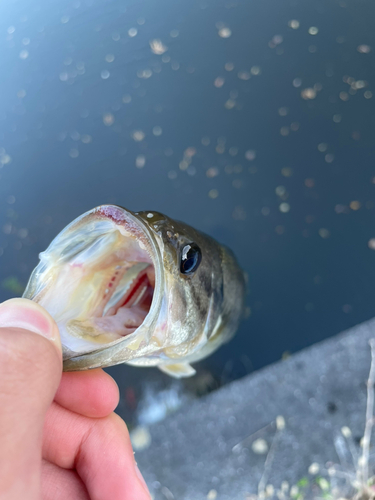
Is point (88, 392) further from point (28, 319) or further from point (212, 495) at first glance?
point (212, 495)

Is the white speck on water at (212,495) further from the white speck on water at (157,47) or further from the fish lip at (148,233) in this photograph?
the white speck on water at (157,47)

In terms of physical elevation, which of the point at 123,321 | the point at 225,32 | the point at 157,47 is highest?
the point at 157,47

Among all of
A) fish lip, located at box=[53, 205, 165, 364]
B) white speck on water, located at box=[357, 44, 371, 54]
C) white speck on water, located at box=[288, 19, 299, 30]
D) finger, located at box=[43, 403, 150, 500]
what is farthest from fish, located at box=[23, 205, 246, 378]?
white speck on water, located at box=[288, 19, 299, 30]

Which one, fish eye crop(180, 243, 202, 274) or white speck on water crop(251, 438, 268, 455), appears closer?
fish eye crop(180, 243, 202, 274)

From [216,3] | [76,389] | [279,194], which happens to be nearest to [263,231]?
[279,194]

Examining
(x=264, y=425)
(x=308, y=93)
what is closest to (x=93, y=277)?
(x=264, y=425)

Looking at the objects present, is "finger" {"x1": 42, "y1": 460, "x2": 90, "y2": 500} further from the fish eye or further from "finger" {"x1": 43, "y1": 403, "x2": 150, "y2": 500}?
the fish eye
